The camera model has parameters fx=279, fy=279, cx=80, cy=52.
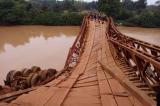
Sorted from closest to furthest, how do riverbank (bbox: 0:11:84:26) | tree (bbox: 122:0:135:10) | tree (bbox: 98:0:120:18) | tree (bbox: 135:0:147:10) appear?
tree (bbox: 98:0:120:18), riverbank (bbox: 0:11:84:26), tree (bbox: 135:0:147:10), tree (bbox: 122:0:135:10)

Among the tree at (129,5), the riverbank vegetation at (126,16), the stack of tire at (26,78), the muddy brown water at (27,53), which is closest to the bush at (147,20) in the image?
the riverbank vegetation at (126,16)

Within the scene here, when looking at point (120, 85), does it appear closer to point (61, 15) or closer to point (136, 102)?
point (136, 102)

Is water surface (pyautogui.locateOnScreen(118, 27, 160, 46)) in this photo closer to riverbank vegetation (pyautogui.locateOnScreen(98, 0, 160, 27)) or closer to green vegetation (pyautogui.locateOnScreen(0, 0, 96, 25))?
riverbank vegetation (pyautogui.locateOnScreen(98, 0, 160, 27))

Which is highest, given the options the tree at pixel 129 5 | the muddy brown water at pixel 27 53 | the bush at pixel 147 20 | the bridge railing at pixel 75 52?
the tree at pixel 129 5

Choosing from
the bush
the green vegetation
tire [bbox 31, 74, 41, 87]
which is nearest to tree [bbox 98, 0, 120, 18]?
the green vegetation

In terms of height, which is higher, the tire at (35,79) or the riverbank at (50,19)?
the tire at (35,79)

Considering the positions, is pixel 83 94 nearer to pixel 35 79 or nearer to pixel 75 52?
pixel 35 79

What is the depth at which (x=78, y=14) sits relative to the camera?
152ft

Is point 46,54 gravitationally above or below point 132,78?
below

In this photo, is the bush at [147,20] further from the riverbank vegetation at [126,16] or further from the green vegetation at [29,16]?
the green vegetation at [29,16]

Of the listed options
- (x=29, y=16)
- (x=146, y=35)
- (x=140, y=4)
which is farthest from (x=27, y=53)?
(x=140, y=4)

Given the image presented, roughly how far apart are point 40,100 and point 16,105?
46 cm

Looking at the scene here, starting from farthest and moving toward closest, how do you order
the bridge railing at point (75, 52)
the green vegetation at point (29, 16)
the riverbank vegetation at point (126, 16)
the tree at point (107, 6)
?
the green vegetation at point (29, 16), the riverbank vegetation at point (126, 16), the tree at point (107, 6), the bridge railing at point (75, 52)

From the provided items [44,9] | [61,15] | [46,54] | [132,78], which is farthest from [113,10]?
[132,78]
